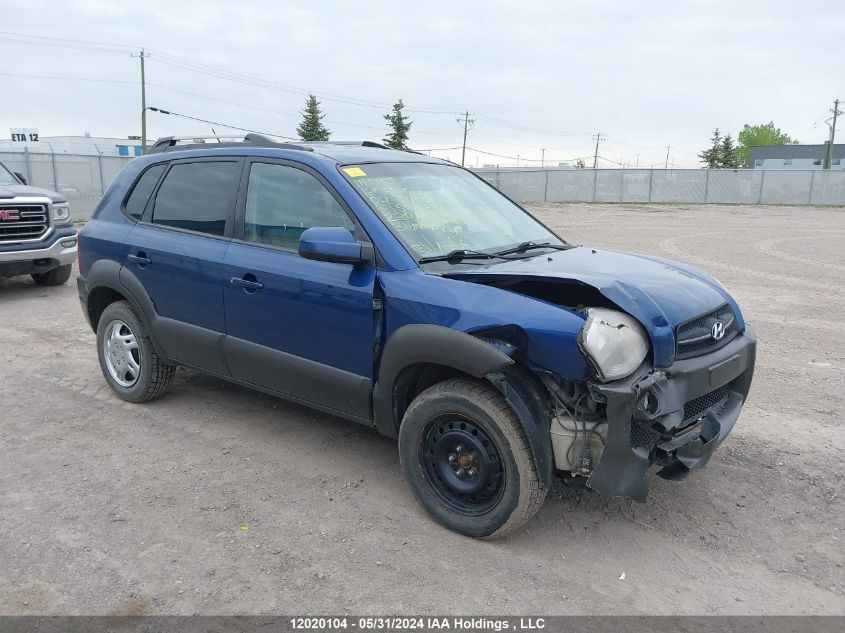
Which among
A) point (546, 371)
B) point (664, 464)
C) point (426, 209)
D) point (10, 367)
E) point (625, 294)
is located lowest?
point (10, 367)

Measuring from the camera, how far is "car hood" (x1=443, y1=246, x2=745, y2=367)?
3.11m

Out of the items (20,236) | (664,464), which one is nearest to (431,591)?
(664,464)

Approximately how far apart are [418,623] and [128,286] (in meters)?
3.32

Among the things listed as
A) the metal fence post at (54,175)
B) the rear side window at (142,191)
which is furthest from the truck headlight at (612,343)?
the metal fence post at (54,175)

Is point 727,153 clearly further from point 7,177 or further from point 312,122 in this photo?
point 7,177

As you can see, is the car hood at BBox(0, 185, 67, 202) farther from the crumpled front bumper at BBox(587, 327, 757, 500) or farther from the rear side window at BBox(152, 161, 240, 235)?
the crumpled front bumper at BBox(587, 327, 757, 500)

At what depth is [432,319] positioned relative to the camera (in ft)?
11.2

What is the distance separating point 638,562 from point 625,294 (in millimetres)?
1278

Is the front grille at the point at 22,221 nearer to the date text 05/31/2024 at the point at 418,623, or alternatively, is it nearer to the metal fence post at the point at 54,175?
the date text 05/31/2024 at the point at 418,623

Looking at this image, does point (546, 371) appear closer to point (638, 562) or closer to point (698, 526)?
point (638, 562)

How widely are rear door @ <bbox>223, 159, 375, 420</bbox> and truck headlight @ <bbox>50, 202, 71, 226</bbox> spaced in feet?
22.0

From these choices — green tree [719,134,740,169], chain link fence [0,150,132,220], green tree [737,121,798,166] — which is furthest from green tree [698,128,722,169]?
chain link fence [0,150,132,220]

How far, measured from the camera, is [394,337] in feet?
11.6

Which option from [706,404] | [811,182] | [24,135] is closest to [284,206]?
[706,404]
